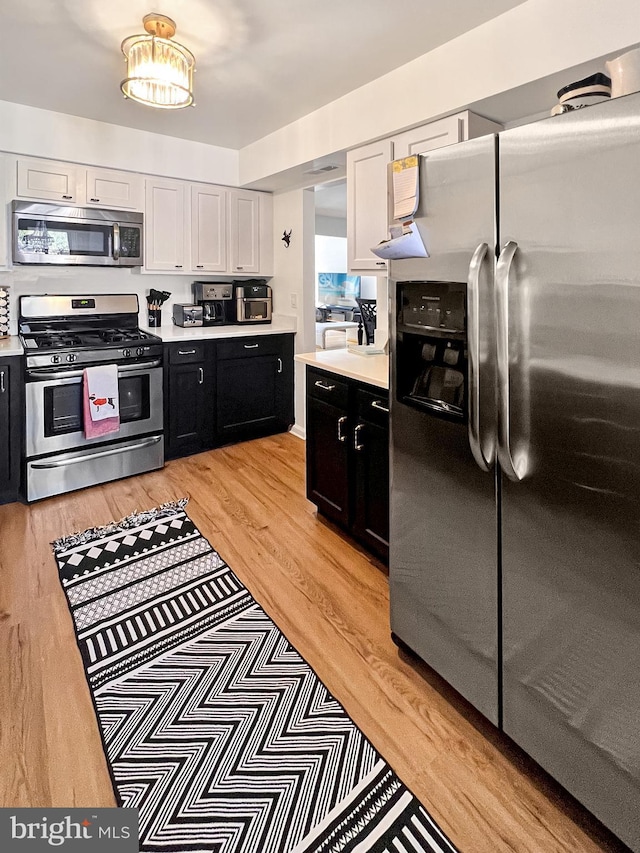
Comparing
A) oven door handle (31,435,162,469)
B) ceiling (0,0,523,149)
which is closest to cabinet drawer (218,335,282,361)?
oven door handle (31,435,162,469)

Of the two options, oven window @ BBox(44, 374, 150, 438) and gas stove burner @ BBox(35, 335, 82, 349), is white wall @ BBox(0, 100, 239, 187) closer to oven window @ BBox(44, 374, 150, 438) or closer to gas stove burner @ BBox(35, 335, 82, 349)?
gas stove burner @ BBox(35, 335, 82, 349)

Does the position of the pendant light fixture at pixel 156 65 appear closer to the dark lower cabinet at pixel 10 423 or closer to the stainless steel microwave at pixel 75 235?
the stainless steel microwave at pixel 75 235

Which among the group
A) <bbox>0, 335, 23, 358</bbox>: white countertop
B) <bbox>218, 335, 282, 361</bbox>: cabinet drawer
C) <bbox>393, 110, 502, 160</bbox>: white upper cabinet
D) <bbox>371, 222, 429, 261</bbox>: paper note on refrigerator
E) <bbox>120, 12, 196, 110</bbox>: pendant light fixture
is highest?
<bbox>120, 12, 196, 110</bbox>: pendant light fixture

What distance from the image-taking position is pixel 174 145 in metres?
4.02

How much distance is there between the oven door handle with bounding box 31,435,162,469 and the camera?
3.29 m

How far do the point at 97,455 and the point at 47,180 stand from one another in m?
1.91

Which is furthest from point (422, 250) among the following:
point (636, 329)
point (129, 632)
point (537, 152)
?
point (129, 632)

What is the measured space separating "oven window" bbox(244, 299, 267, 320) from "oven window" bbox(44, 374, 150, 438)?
1296mm

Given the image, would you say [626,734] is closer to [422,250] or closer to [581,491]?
[581,491]

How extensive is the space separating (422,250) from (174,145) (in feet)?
10.8

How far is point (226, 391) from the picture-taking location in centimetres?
423

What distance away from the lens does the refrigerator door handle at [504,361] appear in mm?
1256

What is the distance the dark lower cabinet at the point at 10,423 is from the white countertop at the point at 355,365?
5.76 feet

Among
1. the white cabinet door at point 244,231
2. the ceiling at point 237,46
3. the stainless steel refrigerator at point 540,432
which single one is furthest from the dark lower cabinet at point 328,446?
the white cabinet door at point 244,231
